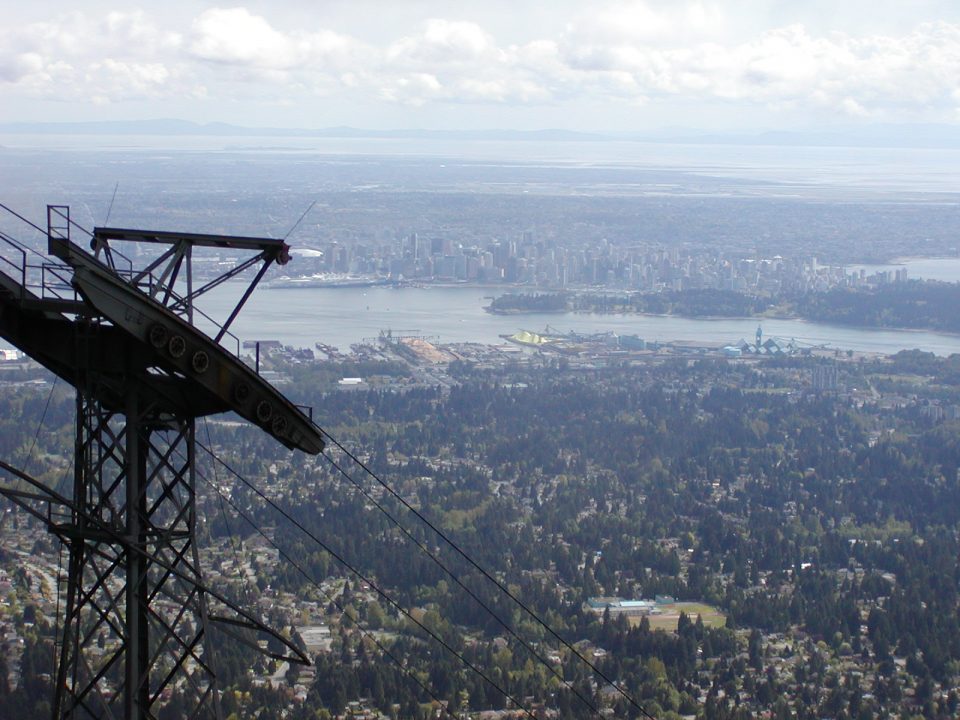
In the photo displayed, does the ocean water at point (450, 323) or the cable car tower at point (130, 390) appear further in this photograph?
the ocean water at point (450, 323)

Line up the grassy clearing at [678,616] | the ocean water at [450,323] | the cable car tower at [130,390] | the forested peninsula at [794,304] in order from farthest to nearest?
the forested peninsula at [794,304]
the ocean water at [450,323]
the grassy clearing at [678,616]
the cable car tower at [130,390]

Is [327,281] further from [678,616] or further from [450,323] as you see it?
[678,616]

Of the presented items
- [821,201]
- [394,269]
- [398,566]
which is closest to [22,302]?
[398,566]

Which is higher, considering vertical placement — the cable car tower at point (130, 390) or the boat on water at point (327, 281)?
the cable car tower at point (130, 390)

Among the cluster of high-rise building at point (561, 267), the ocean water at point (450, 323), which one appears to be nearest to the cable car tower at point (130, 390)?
the ocean water at point (450, 323)

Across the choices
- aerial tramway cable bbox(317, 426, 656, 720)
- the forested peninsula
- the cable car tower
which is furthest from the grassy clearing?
the forested peninsula

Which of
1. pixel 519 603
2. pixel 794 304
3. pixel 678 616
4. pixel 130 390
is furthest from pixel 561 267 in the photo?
pixel 130 390

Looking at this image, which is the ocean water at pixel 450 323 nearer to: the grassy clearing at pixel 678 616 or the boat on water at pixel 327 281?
the boat on water at pixel 327 281

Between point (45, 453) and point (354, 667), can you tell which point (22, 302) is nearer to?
point (354, 667)

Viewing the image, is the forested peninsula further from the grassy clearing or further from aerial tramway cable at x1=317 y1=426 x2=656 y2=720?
aerial tramway cable at x1=317 y1=426 x2=656 y2=720
